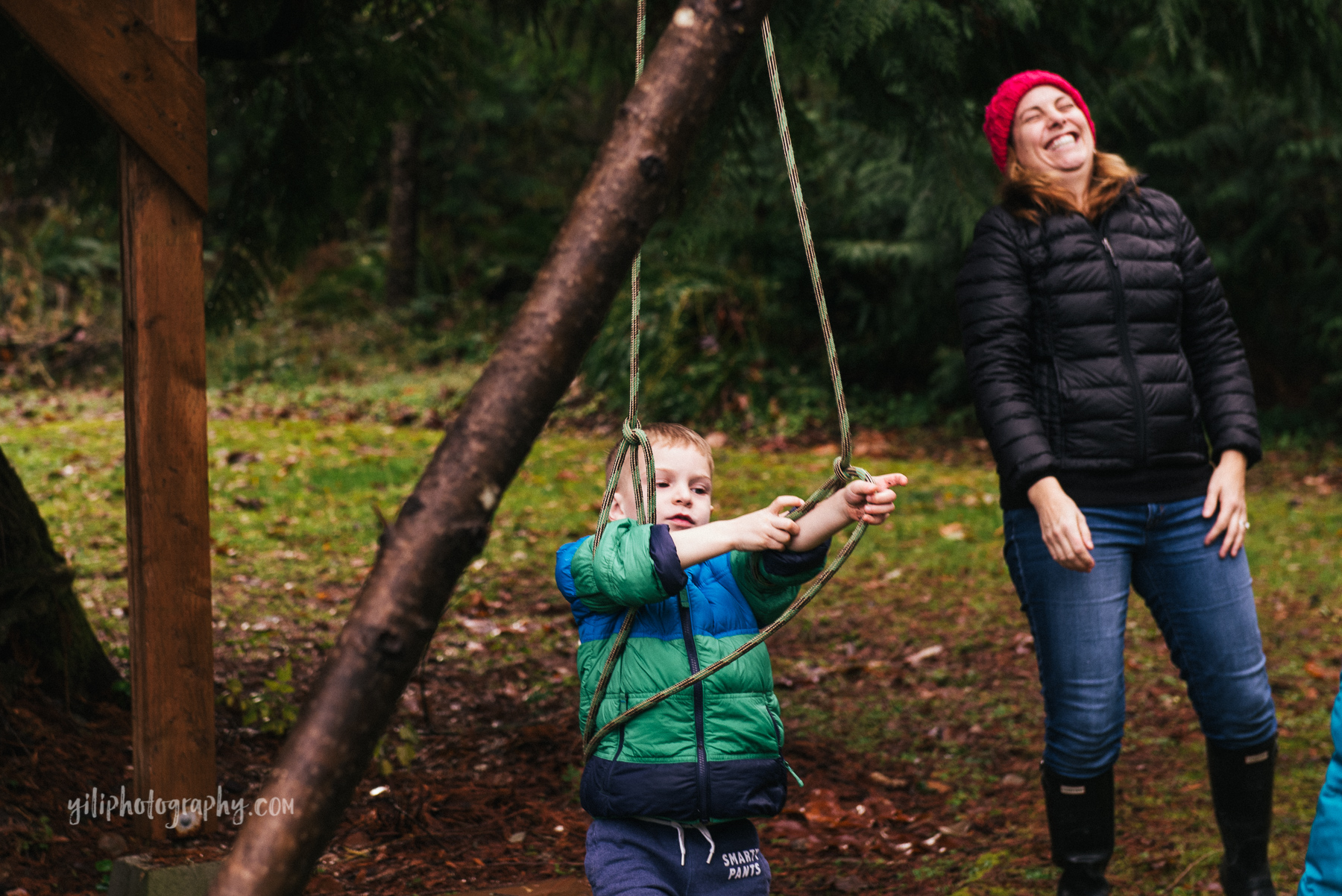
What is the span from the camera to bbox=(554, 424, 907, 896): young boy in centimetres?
207

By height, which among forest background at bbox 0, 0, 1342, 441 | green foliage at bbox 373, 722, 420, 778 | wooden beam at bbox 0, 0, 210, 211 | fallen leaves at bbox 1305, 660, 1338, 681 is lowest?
fallen leaves at bbox 1305, 660, 1338, 681

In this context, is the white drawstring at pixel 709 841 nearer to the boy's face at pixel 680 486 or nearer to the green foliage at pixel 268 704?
the boy's face at pixel 680 486

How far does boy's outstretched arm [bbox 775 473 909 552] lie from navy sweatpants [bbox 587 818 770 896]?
572 mm

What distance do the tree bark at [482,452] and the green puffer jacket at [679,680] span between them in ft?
2.21

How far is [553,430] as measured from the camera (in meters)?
10.8

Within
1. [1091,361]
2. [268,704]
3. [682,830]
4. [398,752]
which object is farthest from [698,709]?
[268,704]

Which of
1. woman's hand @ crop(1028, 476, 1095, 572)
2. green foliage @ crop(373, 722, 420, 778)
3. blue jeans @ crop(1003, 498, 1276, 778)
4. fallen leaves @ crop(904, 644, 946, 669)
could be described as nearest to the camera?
woman's hand @ crop(1028, 476, 1095, 572)

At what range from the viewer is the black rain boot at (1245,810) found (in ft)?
8.98

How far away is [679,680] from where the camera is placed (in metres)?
2.17

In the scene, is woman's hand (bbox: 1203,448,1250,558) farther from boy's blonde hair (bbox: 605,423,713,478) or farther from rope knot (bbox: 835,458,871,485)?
boy's blonde hair (bbox: 605,423,713,478)

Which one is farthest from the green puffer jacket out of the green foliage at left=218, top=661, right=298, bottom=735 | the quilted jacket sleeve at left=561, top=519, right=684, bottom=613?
the green foliage at left=218, top=661, right=298, bottom=735

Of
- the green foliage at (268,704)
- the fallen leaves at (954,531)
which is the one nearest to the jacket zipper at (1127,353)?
the green foliage at (268,704)

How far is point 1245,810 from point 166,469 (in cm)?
280

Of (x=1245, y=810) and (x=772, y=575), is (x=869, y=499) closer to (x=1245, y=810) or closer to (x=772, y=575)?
(x=772, y=575)
